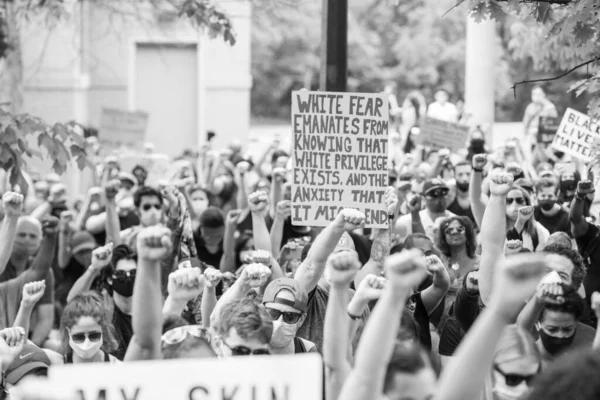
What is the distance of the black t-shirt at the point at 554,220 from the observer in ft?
32.2

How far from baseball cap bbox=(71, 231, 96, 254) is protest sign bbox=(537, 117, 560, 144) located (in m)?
6.70

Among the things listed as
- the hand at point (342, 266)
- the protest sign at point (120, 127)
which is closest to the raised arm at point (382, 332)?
the hand at point (342, 266)

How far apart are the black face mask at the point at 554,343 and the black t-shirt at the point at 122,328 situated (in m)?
2.39

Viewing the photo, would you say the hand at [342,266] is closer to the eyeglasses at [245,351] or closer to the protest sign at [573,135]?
the eyeglasses at [245,351]

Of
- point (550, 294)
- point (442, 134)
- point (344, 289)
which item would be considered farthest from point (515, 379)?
point (442, 134)

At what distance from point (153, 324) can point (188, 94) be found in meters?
21.1

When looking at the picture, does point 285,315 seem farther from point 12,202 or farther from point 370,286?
point 12,202

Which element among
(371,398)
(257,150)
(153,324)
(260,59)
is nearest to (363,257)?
(153,324)

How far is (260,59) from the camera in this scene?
4556 cm

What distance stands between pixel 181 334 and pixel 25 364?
1.02 m

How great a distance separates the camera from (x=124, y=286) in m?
7.68

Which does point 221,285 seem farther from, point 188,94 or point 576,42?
point 188,94

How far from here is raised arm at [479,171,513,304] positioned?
6391mm

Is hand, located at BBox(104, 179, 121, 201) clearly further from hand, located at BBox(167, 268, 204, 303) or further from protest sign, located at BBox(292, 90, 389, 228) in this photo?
hand, located at BBox(167, 268, 204, 303)
